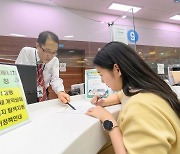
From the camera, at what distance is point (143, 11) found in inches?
206

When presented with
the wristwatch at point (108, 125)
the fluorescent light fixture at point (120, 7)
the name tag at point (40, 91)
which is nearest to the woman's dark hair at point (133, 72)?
the wristwatch at point (108, 125)

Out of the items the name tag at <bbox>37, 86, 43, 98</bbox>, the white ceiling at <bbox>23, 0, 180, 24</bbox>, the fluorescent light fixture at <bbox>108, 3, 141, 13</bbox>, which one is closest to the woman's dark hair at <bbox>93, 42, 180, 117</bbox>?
the name tag at <bbox>37, 86, 43, 98</bbox>

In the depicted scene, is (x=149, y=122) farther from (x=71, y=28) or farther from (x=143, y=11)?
(x=143, y=11)

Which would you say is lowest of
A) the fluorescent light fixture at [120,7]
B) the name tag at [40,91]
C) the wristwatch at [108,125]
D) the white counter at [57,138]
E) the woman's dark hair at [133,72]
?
the wristwatch at [108,125]

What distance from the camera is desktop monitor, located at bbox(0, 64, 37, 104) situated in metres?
1.11

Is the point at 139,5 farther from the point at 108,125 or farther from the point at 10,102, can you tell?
the point at 10,102

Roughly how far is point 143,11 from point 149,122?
5.10 meters

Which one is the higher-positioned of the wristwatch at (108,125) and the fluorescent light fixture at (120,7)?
the fluorescent light fixture at (120,7)

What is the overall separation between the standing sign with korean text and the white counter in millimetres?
27

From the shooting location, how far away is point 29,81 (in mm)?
1155

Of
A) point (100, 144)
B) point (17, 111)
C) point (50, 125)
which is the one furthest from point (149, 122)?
point (17, 111)

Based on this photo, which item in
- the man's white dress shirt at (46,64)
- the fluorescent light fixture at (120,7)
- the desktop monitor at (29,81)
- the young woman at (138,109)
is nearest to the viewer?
Answer: the young woman at (138,109)

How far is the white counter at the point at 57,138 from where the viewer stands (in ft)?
1.51

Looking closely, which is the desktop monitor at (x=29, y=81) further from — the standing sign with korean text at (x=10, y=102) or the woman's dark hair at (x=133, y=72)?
the woman's dark hair at (x=133, y=72)
